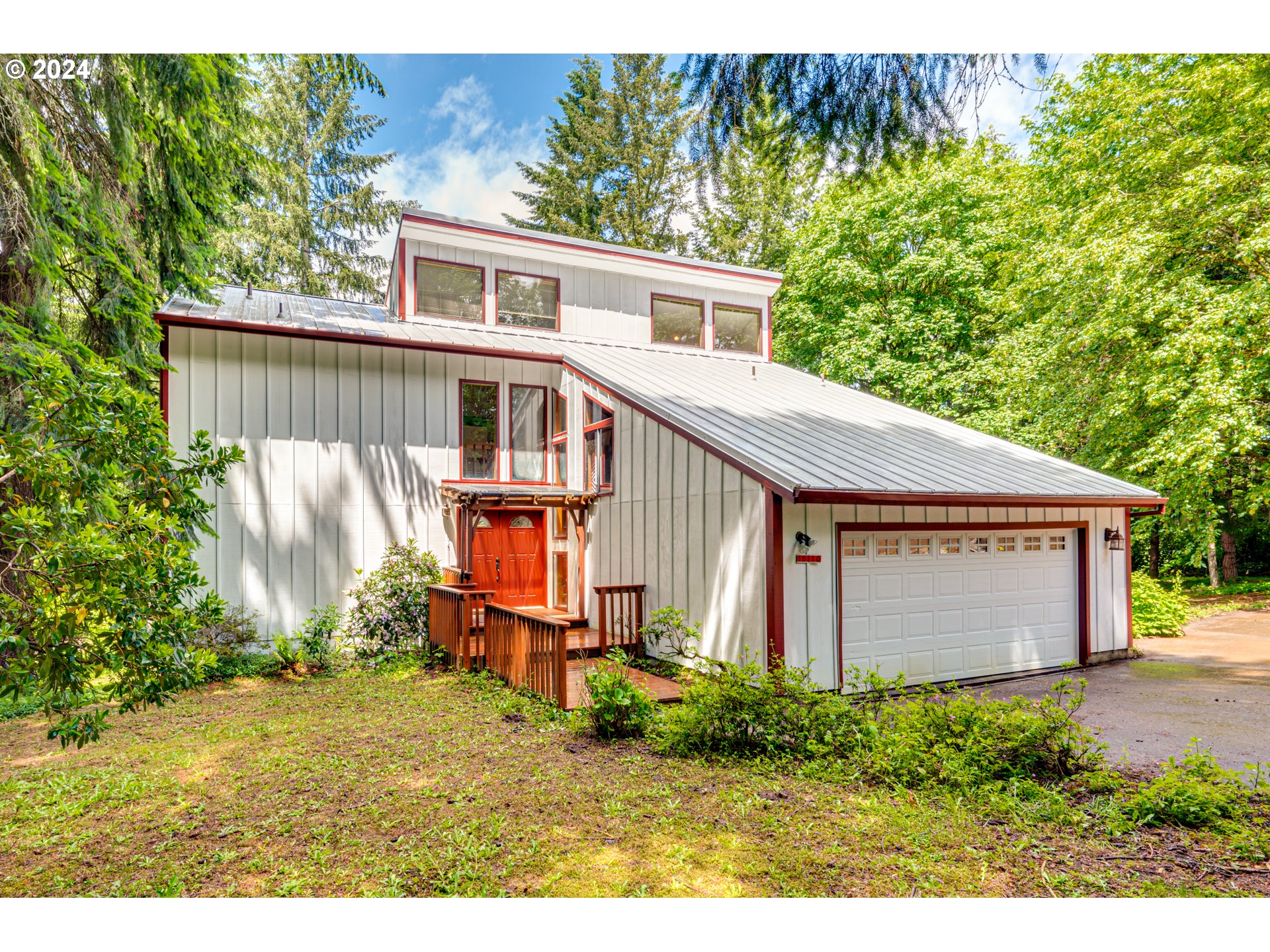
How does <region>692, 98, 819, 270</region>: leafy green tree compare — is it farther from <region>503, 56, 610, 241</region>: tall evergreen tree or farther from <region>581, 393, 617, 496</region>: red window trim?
<region>503, 56, 610, 241</region>: tall evergreen tree

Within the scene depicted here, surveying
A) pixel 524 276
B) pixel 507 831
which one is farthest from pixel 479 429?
pixel 507 831

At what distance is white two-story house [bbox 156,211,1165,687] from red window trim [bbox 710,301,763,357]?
93cm

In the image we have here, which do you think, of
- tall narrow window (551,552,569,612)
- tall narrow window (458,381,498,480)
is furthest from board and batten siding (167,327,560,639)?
tall narrow window (551,552,569,612)

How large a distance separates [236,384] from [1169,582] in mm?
20949

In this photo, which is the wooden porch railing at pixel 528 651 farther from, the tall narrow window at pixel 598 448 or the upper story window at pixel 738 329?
the upper story window at pixel 738 329

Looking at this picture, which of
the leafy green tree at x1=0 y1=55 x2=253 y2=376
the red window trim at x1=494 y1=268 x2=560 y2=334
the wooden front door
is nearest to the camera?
the leafy green tree at x1=0 y1=55 x2=253 y2=376

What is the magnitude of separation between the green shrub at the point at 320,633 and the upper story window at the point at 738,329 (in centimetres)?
890

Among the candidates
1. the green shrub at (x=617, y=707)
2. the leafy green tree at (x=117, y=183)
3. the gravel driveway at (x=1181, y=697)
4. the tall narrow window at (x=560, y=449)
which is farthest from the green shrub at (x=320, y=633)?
the gravel driveway at (x=1181, y=697)

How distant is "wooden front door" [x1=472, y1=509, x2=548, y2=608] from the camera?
35.0 ft

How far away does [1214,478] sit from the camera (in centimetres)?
1281

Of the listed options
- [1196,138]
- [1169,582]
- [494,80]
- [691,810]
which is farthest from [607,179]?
[691,810]

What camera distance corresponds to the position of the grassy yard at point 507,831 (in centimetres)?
331

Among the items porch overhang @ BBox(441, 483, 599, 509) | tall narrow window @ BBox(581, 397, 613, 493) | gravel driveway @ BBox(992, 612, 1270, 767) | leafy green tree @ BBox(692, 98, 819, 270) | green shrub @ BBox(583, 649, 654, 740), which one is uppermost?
leafy green tree @ BBox(692, 98, 819, 270)
